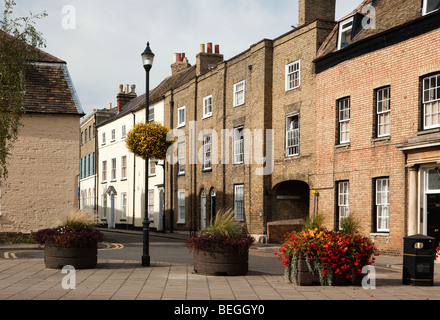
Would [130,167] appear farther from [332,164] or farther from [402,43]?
[402,43]

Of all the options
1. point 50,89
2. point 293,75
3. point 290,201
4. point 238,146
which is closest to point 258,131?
point 238,146

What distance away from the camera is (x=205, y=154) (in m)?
33.8

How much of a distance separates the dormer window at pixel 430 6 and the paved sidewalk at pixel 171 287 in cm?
885

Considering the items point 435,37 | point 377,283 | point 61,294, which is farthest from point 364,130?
point 61,294

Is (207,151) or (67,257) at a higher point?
(207,151)

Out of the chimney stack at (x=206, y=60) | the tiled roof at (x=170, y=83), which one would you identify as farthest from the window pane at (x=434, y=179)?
the tiled roof at (x=170, y=83)

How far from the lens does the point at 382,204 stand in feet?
66.6

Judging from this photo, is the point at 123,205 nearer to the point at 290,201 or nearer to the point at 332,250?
the point at 290,201

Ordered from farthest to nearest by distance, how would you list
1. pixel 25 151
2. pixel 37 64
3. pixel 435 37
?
pixel 37 64
pixel 25 151
pixel 435 37

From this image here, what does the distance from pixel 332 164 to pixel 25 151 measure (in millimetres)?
12885

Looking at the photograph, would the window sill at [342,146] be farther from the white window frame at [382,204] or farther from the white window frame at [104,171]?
the white window frame at [104,171]

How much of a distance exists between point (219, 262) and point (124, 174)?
3321cm

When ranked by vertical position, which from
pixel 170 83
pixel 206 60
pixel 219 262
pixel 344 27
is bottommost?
pixel 219 262

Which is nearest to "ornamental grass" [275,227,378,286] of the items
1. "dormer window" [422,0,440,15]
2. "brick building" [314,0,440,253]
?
"brick building" [314,0,440,253]
